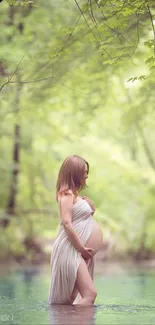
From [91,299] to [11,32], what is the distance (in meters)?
7.29

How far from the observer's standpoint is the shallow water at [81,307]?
7062 mm

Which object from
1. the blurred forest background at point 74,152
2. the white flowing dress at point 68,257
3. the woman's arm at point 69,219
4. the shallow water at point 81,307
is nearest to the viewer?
the shallow water at point 81,307

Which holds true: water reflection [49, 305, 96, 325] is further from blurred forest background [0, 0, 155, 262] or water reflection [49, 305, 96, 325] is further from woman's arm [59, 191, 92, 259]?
blurred forest background [0, 0, 155, 262]

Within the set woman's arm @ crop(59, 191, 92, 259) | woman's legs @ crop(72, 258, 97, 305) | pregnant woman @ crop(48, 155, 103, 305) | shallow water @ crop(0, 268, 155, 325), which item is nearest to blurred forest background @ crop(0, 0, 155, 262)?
shallow water @ crop(0, 268, 155, 325)

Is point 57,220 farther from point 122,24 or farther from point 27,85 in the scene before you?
point 122,24

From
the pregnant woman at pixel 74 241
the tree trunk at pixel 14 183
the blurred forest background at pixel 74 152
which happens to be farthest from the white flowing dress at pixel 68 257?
the tree trunk at pixel 14 183

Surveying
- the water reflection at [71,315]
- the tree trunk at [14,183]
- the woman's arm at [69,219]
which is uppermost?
the tree trunk at [14,183]

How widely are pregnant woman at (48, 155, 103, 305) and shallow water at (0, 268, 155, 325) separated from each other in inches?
8.2

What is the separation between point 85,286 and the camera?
8188 millimetres

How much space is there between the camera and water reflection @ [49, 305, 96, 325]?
682 cm

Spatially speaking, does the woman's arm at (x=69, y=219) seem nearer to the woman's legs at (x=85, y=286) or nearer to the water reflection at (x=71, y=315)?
the woman's legs at (x=85, y=286)

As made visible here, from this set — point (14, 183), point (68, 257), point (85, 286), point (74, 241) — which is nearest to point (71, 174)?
point (74, 241)

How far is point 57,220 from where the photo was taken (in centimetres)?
2528

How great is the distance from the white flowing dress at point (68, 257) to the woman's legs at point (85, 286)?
0.05m
